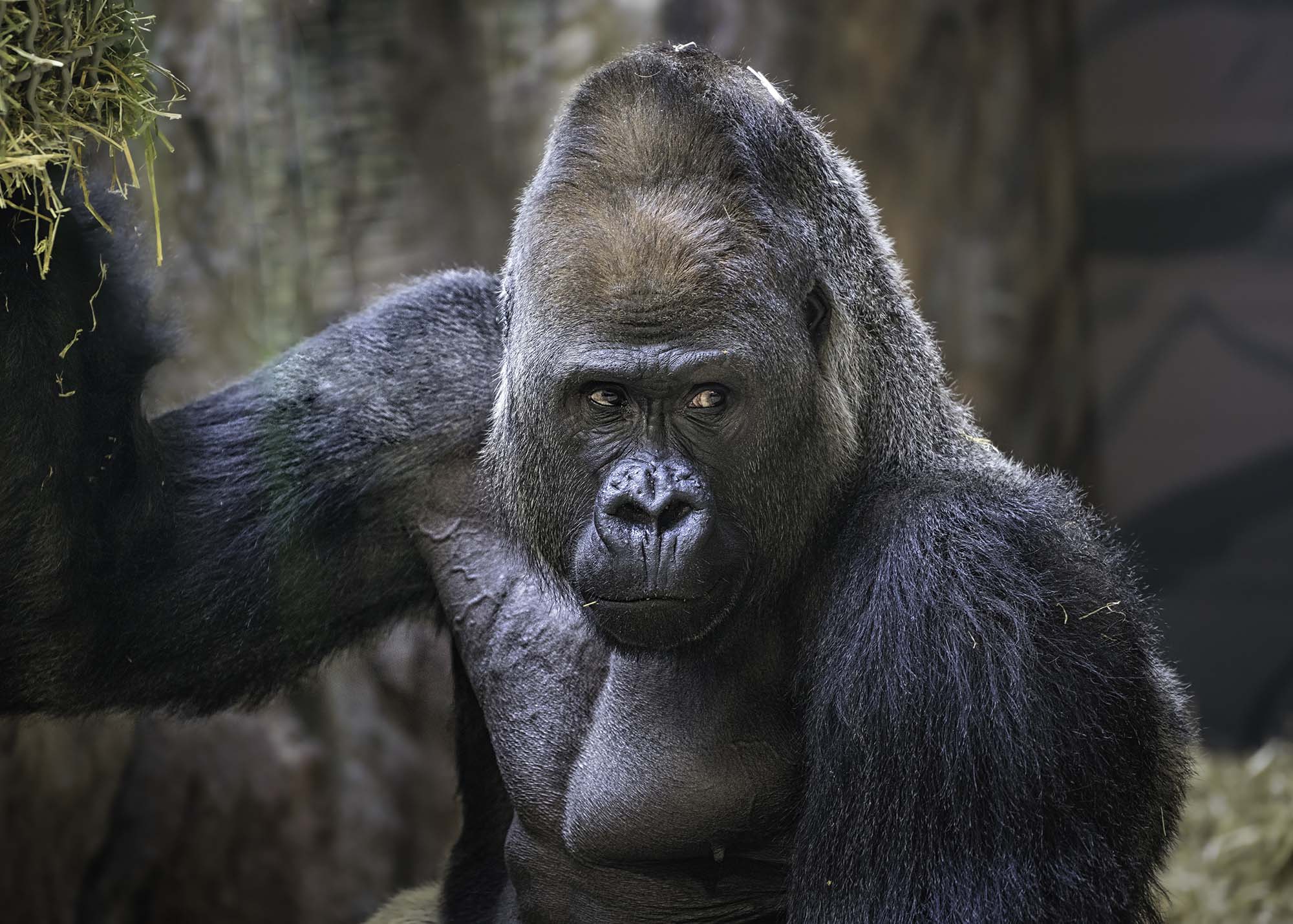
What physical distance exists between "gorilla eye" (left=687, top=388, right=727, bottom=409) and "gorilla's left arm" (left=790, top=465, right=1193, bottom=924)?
1.70 ft

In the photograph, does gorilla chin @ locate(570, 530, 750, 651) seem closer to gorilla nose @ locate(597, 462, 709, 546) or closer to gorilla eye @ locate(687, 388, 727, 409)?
gorilla nose @ locate(597, 462, 709, 546)

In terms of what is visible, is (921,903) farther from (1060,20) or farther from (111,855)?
(1060,20)

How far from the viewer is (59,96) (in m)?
3.02

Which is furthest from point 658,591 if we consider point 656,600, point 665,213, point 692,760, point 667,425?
point 665,213

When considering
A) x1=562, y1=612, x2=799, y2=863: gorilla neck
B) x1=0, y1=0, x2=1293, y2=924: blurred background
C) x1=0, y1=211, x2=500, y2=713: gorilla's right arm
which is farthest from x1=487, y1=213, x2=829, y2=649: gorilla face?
x1=0, y1=0, x2=1293, y2=924: blurred background

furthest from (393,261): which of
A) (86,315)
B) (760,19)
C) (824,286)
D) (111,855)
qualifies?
(824,286)

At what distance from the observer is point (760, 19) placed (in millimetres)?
7707

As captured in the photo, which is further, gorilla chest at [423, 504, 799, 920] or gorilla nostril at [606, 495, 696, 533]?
gorilla chest at [423, 504, 799, 920]

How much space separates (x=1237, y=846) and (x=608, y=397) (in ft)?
15.4

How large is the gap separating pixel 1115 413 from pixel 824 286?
228 inches

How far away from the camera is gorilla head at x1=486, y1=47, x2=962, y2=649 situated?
3076 mm

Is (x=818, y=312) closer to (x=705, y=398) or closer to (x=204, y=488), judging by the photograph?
(x=705, y=398)

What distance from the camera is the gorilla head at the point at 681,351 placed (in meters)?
3.08

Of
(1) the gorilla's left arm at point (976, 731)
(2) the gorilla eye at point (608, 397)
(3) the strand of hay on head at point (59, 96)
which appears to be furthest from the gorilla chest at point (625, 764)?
(3) the strand of hay on head at point (59, 96)
